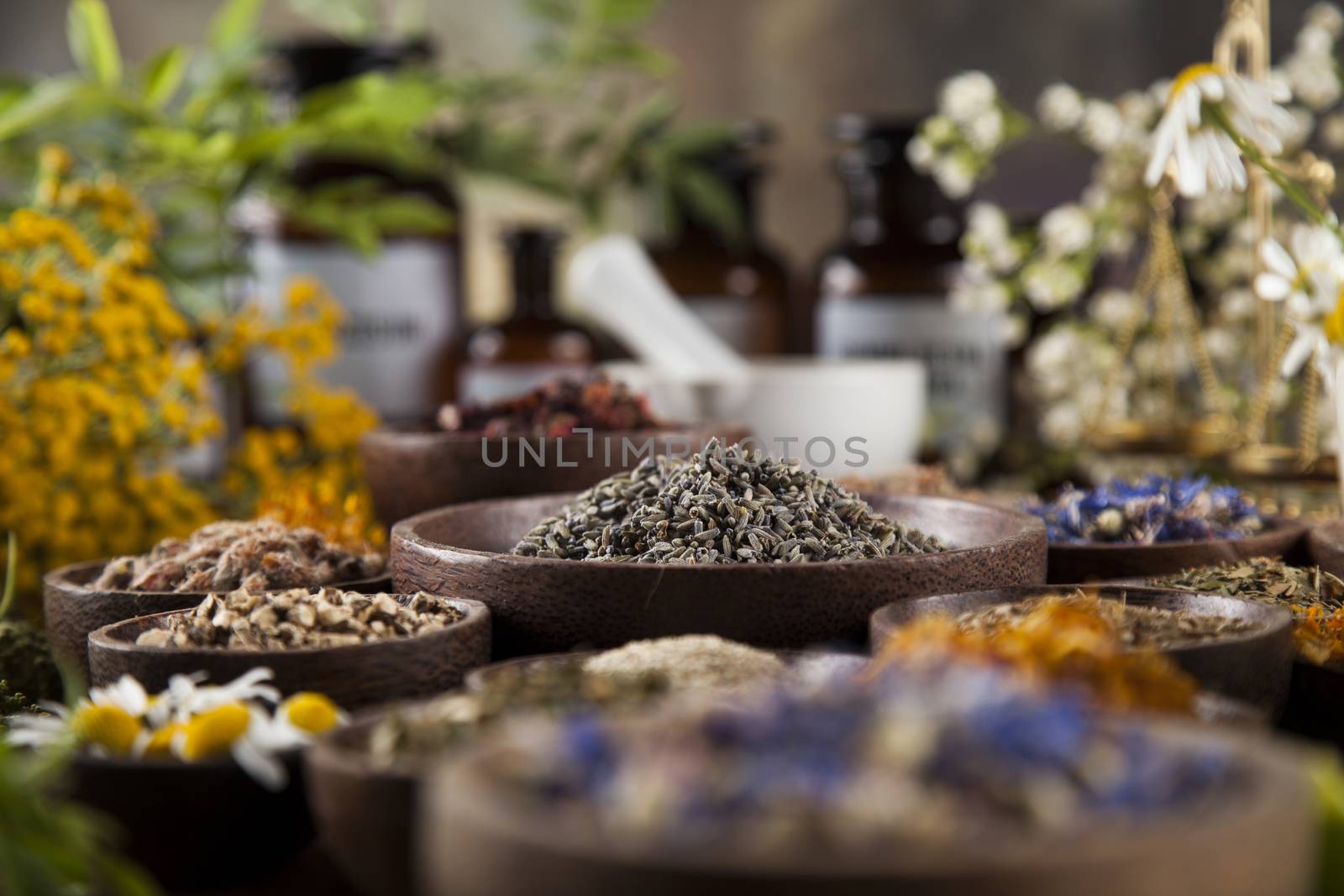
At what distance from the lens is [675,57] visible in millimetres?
2037

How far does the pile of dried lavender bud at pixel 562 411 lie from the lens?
97 centimetres

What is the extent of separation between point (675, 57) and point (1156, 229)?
1.01m

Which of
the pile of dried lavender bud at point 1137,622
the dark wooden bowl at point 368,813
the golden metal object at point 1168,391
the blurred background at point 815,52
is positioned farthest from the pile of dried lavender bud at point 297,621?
the blurred background at point 815,52

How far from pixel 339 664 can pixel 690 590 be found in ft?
0.50

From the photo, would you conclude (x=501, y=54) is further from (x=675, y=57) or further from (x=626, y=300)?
(x=626, y=300)

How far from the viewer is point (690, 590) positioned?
62cm

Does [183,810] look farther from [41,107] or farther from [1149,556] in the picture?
[41,107]

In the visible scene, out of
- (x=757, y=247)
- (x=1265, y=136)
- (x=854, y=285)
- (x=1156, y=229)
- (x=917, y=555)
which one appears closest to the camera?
(x=917, y=555)

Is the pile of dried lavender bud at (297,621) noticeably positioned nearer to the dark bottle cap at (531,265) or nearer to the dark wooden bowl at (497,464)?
the dark wooden bowl at (497,464)

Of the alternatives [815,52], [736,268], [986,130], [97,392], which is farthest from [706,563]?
[815,52]

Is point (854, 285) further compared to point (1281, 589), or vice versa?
point (854, 285)

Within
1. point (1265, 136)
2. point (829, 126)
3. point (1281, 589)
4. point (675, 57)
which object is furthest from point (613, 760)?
point (675, 57)

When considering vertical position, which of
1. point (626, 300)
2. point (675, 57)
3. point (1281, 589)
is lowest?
point (1281, 589)

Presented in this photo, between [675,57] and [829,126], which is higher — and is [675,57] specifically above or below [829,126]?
above
